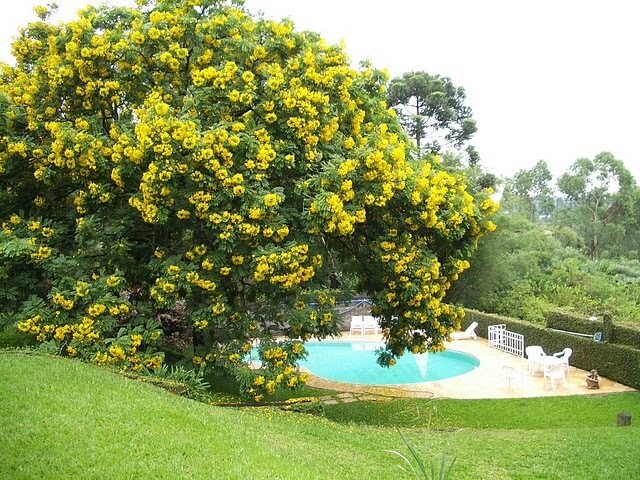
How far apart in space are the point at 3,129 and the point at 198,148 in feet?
10.7

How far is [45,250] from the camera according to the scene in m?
7.84

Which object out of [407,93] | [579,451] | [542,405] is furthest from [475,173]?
[579,451]

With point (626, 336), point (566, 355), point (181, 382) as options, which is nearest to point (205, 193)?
point (181, 382)

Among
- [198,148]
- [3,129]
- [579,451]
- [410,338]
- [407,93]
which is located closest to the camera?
[579,451]

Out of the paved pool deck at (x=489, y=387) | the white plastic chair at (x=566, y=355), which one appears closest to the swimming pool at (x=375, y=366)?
the paved pool deck at (x=489, y=387)

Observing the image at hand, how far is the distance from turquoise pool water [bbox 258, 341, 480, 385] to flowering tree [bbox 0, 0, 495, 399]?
572cm

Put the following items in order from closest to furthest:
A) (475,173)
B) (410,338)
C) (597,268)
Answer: (410,338), (475,173), (597,268)

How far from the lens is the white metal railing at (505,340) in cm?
1552

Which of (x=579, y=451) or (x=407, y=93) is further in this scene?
(x=407, y=93)

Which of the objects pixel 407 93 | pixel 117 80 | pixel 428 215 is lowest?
pixel 428 215

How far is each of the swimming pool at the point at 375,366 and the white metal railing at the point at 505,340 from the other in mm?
1008

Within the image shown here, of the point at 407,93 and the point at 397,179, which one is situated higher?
the point at 407,93

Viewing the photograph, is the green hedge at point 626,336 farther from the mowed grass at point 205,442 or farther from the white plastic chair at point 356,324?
the white plastic chair at point 356,324

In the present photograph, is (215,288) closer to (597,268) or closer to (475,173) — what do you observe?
(475,173)
